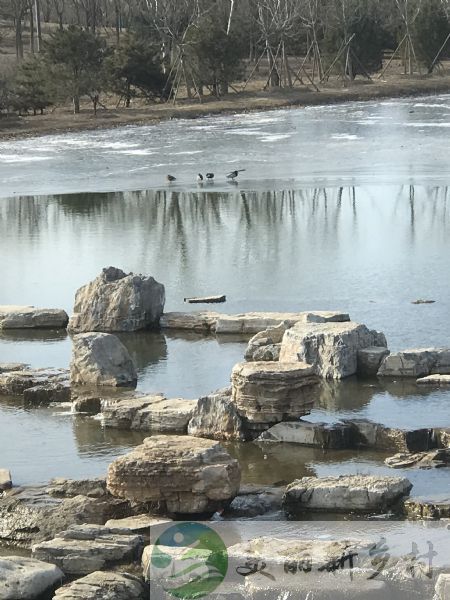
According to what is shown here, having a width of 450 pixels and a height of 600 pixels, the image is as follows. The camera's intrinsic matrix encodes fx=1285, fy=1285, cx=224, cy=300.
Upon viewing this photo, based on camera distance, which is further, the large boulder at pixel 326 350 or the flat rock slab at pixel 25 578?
the large boulder at pixel 326 350

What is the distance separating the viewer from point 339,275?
1720 cm

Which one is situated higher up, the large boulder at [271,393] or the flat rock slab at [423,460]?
the large boulder at [271,393]

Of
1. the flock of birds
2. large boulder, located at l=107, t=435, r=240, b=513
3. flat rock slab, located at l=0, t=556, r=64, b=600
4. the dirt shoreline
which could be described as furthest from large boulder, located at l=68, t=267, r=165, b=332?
the dirt shoreline

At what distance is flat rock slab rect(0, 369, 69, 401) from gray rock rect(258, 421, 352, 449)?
2.65 metres

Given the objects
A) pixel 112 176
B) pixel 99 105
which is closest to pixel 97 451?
pixel 112 176

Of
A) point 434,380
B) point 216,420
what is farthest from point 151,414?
point 434,380

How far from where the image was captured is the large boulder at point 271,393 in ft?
34.0

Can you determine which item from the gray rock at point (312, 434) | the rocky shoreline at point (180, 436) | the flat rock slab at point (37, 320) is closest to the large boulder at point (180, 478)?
the rocky shoreline at point (180, 436)

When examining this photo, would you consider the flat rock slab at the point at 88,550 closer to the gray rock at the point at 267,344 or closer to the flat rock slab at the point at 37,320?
the gray rock at the point at 267,344

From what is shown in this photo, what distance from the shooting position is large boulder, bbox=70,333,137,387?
12.5 m

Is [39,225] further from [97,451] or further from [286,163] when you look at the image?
[97,451]

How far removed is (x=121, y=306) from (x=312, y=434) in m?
5.28

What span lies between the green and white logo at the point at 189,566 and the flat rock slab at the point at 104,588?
13 centimetres

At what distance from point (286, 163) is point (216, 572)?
2409cm
